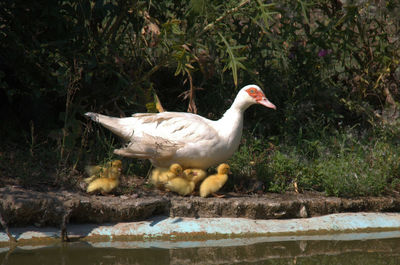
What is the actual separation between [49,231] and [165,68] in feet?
11.4

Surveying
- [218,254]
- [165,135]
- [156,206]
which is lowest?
[218,254]

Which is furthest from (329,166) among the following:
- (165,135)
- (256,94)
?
(165,135)

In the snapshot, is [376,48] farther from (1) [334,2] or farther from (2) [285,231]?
(2) [285,231]

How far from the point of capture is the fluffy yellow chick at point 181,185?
5902 mm

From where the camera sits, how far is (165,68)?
8172 millimetres

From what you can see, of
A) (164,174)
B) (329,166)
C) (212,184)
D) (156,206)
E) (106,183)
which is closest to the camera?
(156,206)

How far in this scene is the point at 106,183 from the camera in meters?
5.81

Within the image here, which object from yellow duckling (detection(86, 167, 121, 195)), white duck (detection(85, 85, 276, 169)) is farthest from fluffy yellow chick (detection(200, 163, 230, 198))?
yellow duckling (detection(86, 167, 121, 195))

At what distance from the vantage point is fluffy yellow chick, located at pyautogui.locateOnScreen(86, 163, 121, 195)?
580 cm

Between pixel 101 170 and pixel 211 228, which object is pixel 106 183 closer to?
pixel 101 170

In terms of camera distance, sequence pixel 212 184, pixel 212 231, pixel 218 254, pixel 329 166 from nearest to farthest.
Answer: pixel 218 254
pixel 212 231
pixel 212 184
pixel 329 166

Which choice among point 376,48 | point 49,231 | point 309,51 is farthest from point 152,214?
point 376,48

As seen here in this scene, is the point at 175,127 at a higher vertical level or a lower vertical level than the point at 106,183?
higher

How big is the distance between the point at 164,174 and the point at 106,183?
0.60 meters
